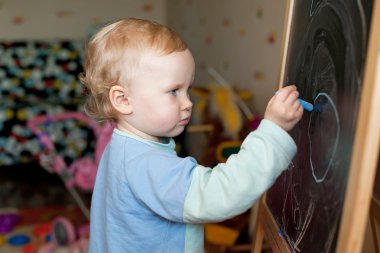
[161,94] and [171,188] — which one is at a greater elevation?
[161,94]

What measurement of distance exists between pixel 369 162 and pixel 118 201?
1.75 feet

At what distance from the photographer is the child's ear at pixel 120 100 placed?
3.16 ft

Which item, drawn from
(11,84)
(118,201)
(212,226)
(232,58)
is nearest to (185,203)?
(118,201)

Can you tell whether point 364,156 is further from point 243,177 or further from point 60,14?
point 60,14

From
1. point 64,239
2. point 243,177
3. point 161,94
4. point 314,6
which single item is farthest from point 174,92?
point 64,239

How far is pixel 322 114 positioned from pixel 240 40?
174 centimetres

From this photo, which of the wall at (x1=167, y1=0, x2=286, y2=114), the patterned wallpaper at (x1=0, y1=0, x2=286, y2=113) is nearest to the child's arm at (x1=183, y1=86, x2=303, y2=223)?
the wall at (x1=167, y1=0, x2=286, y2=114)

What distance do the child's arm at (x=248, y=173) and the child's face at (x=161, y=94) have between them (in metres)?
0.15

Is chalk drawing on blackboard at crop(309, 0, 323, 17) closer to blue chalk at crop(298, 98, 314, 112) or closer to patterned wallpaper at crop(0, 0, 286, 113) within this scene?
blue chalk at crop(298, 98, 314, 112)

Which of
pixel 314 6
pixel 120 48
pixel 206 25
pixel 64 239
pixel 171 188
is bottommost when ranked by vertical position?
pixel 64 239

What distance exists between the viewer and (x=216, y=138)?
2.30 metres

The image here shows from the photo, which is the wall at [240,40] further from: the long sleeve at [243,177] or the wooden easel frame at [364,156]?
the wooden easel frame at [364,156]

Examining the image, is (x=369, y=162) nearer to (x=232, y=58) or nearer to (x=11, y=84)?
(x=232, y=58)

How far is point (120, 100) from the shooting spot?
0.97 metres
